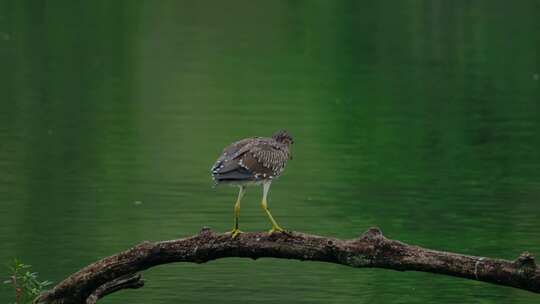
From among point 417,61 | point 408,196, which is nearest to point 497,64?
point 417,61

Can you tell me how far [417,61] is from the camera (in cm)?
3612

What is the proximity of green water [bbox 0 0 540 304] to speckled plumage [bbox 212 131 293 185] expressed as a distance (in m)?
2.84

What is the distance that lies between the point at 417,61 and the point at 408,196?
1645 cm

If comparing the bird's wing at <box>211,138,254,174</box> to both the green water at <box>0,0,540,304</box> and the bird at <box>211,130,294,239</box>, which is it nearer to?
the bird at <box>211,130,294,239</box>

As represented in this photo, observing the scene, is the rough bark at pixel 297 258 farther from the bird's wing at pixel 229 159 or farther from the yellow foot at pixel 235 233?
the bird's wing at pixel 229 159

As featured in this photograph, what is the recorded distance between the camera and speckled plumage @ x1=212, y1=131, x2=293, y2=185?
11.1 m

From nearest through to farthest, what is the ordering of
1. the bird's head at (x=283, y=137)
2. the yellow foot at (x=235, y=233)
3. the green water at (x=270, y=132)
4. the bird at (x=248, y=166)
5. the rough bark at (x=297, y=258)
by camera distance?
the rough bark at (x=297, y=258)
the yellow foot at (x=235, y=233)
the bird at (x=248, y=166)
the bird's head at (x=283, y=137)
the green water at (x=270, y=132)

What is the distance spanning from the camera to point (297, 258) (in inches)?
428

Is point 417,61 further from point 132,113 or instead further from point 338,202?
point 338,202

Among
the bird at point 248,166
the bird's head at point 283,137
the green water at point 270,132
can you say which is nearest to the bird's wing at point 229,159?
the bird at point 248,166

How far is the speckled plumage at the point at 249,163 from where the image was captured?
1107cm

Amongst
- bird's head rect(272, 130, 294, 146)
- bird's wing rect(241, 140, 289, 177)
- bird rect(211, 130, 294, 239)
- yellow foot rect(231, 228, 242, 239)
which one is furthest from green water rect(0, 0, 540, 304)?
yellow foot rect(231, 228, 242, 239)

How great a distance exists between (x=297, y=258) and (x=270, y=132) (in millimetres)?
12956

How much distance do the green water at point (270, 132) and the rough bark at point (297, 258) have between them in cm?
279
